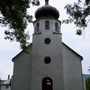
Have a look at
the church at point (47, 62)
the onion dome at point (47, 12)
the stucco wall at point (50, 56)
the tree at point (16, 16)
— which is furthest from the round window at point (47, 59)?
the tree at point (16, 16)

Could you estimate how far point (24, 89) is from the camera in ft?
Answer: 67.3

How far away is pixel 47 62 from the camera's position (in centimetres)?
2014

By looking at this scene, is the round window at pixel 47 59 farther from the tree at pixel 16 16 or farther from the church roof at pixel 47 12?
the tree at pixel 16 16

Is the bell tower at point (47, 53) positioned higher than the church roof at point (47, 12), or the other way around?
the church roof at point (47, 12)

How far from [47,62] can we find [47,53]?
2.95 feet

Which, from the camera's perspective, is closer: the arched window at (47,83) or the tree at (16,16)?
the tree at (16,16)

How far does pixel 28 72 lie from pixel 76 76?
4.78m

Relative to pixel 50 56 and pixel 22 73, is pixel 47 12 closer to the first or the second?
pixel 50 56

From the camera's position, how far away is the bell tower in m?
19.6

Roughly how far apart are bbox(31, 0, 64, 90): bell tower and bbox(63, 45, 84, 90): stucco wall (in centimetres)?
83

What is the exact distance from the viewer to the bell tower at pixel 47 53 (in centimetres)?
1961

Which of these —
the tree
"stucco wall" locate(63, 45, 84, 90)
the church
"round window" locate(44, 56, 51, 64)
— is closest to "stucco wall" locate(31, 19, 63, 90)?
the church

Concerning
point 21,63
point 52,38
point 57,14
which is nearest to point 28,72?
point 21,63

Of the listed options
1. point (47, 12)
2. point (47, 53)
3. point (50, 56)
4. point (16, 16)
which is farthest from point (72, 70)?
point (16, 16)
